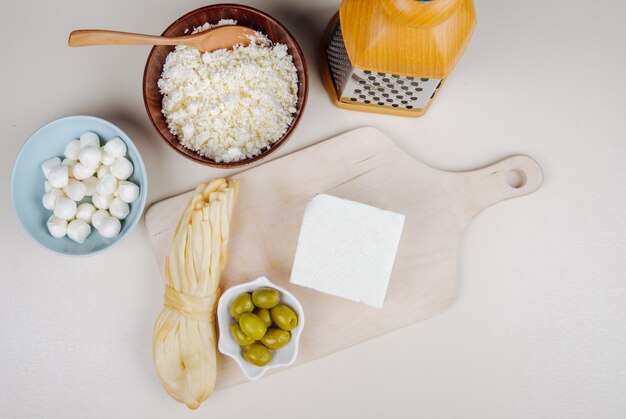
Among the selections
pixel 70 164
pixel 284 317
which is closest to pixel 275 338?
pixel 284 317

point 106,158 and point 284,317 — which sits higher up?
point 106,158

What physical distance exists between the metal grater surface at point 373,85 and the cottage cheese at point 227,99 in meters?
0.11

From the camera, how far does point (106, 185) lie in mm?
1057

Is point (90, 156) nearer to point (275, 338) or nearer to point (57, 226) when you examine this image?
point (57, 226)

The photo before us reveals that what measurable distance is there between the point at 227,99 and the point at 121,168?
10.2 inches

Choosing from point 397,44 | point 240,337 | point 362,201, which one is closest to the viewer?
point 397,44

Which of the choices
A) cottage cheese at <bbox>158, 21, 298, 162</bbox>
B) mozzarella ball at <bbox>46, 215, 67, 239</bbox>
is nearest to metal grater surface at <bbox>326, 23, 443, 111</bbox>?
cottage cheese at <bbox>158, 21, 298, 162</bbox>

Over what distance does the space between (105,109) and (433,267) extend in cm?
83

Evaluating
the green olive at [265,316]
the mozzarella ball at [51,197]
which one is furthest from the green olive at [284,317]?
the mozzarella ball at [51,197]

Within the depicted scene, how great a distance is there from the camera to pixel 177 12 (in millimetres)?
1219

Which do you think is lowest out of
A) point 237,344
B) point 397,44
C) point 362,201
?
point 237,344

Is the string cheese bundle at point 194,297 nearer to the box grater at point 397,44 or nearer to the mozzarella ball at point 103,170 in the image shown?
the mozzarella ball at point 103,170

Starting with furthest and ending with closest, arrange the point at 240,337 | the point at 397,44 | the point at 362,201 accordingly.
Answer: the point at 362,201 → the point at 240,337 → the point at 397,44

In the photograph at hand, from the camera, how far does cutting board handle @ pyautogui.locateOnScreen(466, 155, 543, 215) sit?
118cm
